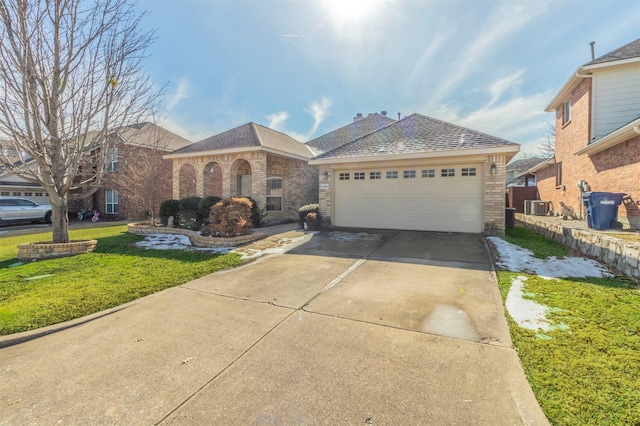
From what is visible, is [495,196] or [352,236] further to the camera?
[352,236]

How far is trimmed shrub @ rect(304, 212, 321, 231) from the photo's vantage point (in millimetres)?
11039

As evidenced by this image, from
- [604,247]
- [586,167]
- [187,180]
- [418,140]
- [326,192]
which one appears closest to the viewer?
[604,247]

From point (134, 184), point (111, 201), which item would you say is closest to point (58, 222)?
point (134, 184)

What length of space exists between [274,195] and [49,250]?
9946 millimetres

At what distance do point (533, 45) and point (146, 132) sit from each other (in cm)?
1984

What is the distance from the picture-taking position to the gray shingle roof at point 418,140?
9273mm

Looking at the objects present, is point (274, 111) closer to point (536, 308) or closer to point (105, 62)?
point (105, 62)

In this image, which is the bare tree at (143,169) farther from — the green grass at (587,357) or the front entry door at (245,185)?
the green grass at (587,357)

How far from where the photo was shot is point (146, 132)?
17406mm

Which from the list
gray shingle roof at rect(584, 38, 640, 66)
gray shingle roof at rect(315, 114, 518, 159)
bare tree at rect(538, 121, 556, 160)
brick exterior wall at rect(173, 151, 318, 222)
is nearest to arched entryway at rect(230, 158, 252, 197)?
brick exterior wall at rect(173, 151, 318, 222)

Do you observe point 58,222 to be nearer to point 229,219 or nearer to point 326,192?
point 229,219

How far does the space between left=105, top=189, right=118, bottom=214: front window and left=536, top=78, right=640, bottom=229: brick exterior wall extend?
2558 centimetres

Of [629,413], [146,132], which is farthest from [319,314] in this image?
[146,132]

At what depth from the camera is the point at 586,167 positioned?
11.4 metres
